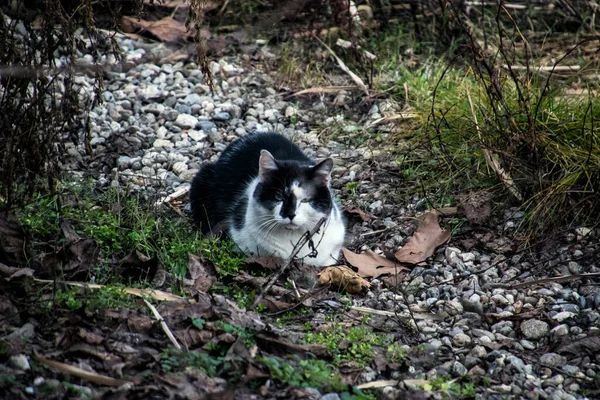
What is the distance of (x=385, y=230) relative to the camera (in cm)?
516

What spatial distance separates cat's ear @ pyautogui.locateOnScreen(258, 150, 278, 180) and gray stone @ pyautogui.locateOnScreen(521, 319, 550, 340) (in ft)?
5.51

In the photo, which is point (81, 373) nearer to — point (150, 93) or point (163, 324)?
point (163, 324)

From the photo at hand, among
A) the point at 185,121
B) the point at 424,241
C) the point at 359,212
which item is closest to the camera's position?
the point at 424,241

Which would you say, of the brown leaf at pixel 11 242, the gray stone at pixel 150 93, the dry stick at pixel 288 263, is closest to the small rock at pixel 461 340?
the dry stick at pixel 288 263

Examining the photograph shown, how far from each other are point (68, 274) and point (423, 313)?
71.7 inches

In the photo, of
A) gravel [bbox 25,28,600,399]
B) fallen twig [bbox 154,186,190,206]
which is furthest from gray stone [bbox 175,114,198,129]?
fallen twig [bbox 154,186,190,206]

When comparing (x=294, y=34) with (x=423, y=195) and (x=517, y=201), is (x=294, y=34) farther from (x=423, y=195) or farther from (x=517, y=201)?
(x=517, y=201)

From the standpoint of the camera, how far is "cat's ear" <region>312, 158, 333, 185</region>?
4.62 metres

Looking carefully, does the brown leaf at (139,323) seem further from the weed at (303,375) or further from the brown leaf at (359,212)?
the brown leaf at (359,212)

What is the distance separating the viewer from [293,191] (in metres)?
4.62

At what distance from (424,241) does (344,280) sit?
2.22ft

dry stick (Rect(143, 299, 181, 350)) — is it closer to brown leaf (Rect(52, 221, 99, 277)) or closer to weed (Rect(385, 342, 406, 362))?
brown leaf (Rect(52, 221, 99, 277))

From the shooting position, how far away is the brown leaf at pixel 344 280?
4.45 meters

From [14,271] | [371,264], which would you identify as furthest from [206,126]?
[14,271]
